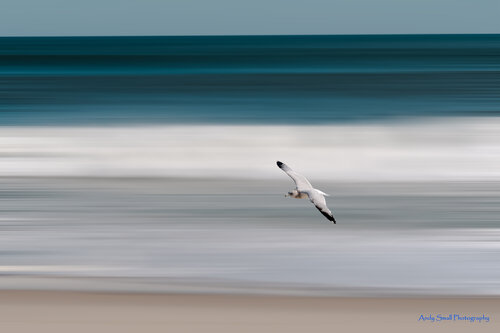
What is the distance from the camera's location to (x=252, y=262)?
15.6 ft

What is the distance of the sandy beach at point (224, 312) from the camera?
368 centimetres

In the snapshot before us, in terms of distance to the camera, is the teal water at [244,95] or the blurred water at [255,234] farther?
the teal water at [244,95]

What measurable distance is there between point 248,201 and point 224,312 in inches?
118

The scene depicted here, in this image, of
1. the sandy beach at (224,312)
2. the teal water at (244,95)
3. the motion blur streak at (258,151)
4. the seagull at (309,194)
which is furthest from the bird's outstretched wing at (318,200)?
the teal water at (244,95)

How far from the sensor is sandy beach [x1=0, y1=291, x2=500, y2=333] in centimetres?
A: 368

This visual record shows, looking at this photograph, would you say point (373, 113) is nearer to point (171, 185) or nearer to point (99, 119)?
point (99, 119)

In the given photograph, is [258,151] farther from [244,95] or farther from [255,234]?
[244,95]

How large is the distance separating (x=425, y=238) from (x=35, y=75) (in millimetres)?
26015

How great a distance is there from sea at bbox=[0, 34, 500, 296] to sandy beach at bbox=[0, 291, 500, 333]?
164mm

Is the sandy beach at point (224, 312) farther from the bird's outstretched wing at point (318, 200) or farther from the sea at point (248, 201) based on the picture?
the bird's outstretched wing at point (318, 200)

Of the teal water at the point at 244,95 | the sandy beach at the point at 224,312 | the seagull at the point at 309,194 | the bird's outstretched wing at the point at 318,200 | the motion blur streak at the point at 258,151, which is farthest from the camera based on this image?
the teal water at the point at 244,95

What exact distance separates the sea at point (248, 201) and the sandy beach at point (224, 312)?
16 centimetres

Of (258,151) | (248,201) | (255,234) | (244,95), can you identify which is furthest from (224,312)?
(244,95)

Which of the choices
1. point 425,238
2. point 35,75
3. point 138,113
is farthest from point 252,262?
point 35,75
